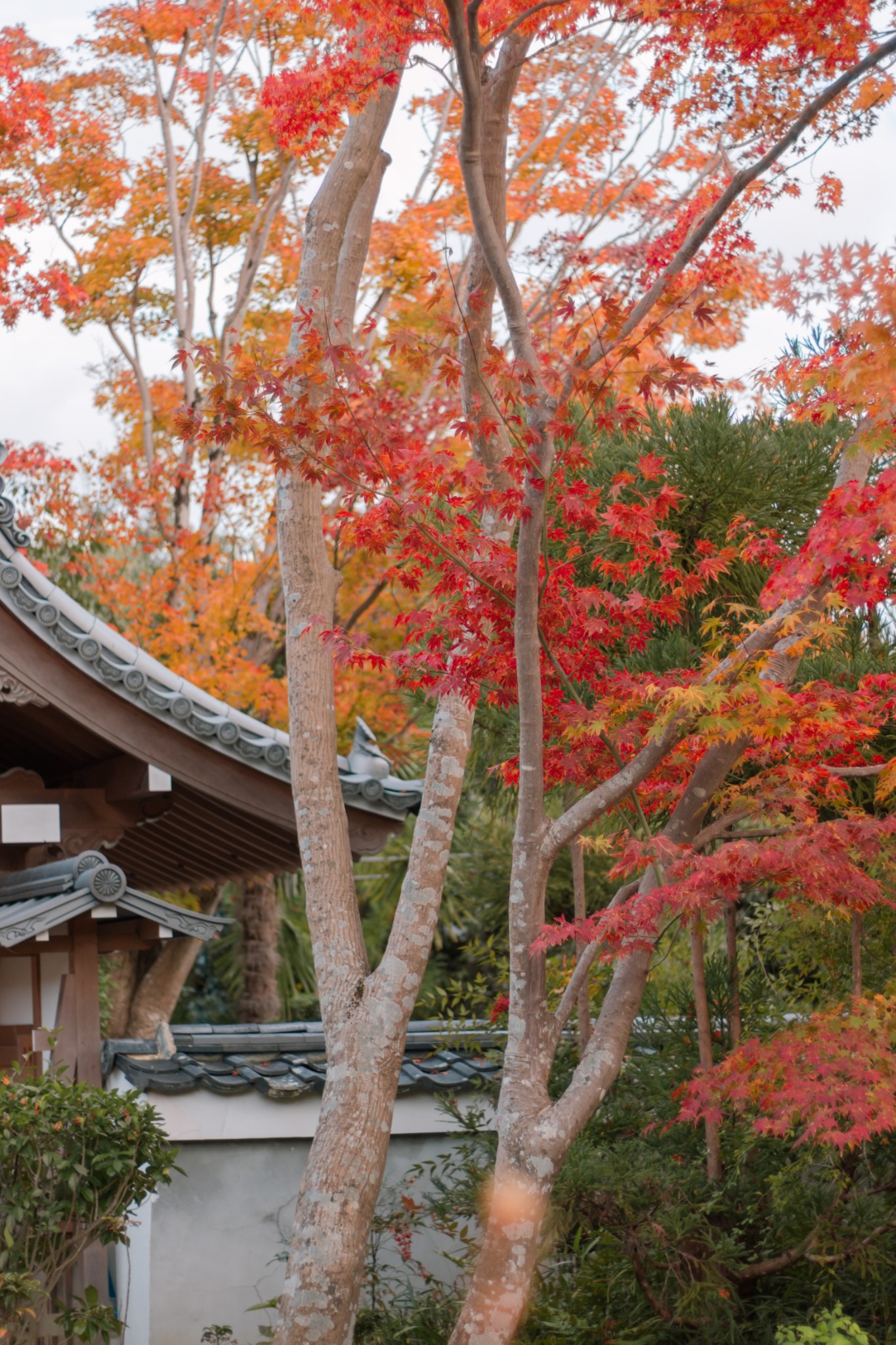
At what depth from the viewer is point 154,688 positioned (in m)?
5.51

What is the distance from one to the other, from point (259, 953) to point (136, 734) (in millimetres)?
8318

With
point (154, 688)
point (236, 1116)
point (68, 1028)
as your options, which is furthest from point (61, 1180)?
point (154, 688)

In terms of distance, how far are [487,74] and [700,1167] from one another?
4.46 meters

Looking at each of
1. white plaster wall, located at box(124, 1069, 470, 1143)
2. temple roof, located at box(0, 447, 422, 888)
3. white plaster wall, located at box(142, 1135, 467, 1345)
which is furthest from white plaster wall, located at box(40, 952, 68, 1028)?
white plaster wall, located at box(142, 1135, 467, 1345)

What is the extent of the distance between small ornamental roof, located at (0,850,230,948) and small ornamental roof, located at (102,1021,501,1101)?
836 millimetres

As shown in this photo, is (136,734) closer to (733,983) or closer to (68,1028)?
(68,1028)

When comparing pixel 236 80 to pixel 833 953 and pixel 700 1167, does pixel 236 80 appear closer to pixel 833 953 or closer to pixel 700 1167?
pixel 833 953

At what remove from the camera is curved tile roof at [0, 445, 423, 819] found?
5164 mm

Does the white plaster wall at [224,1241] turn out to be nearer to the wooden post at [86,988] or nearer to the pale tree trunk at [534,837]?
the wooden post at [86,988]

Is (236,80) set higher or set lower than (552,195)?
higher

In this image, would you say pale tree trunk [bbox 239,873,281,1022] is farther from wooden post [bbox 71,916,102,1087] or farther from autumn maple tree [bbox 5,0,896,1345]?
autumn maple tree [bbox 5,0,896,1345]

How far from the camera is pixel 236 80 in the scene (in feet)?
39.5

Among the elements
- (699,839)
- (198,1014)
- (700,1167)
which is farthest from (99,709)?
(198,1014)

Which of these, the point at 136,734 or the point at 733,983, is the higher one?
the point at 136,734
